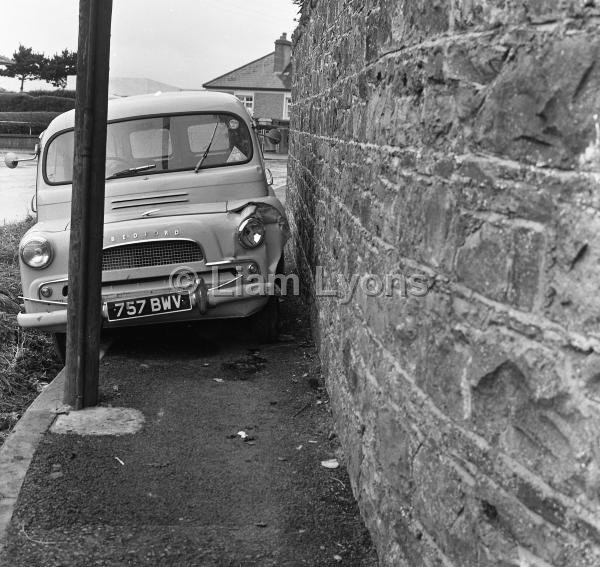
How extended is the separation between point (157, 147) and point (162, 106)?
1.23 feet

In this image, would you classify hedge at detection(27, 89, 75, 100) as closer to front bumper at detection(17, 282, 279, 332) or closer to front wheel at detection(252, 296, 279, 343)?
front wheel at detection(252, 296, 279, 343)

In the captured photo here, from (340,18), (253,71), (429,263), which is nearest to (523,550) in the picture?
(429,263)

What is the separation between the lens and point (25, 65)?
192ft

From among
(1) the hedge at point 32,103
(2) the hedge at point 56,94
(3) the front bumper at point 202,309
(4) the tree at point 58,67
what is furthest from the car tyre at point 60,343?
(4) the tree at point 58,67

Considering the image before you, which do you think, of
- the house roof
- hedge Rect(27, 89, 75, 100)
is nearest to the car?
hedge Rect(27, 89, 75, 100)

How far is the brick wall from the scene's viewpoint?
5.75ft

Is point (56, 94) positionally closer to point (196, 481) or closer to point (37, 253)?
point (37, 253)

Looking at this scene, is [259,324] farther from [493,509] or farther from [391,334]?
[493,509]

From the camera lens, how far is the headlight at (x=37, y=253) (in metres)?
5.95

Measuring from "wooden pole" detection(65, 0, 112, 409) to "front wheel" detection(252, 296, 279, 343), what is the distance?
185 centimetres

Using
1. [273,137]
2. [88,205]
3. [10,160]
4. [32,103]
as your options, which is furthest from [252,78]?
[88,205]

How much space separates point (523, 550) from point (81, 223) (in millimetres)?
3652

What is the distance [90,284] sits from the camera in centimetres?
498

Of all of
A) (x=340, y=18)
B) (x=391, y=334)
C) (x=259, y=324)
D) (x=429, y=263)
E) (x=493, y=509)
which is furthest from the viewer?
(x=259, y=324)
